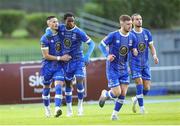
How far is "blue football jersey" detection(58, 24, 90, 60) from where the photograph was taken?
22.2 metres

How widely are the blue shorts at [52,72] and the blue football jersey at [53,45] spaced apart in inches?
13.0

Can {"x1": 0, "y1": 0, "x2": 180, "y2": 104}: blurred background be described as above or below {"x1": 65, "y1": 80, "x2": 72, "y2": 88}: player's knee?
above

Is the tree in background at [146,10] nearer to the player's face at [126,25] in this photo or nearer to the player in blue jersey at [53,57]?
the player in blue jersey at [53,57]

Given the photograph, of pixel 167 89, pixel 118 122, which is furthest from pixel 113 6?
pixel 118 122

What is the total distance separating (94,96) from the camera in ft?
104

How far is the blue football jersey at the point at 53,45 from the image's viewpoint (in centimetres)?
2227

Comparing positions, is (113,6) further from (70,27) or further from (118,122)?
(118,122)

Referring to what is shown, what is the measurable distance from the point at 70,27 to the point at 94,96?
32.6 feet

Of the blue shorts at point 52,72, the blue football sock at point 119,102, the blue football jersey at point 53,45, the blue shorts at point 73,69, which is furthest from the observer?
the blue shorts at point 73,69

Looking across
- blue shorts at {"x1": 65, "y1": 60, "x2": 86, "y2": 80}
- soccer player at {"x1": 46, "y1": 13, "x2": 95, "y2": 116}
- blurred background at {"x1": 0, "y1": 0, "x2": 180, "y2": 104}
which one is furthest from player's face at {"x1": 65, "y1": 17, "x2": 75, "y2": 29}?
blurred background at {"x1": 0, "y1": 0, "x2": 180, "y2": 104}

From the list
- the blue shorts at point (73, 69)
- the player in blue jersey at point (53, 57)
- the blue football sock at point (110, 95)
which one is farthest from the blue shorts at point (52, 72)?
the blue football sock at point (110, 95)

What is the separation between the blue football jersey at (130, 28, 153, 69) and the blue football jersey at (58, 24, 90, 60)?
152 centimetres

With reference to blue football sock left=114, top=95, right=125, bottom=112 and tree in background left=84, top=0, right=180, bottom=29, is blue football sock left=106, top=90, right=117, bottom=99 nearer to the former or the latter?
blue football sock left=114, top=95, right=125, bottom=112

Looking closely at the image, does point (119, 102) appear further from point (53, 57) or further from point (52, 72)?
point (52, 72)
